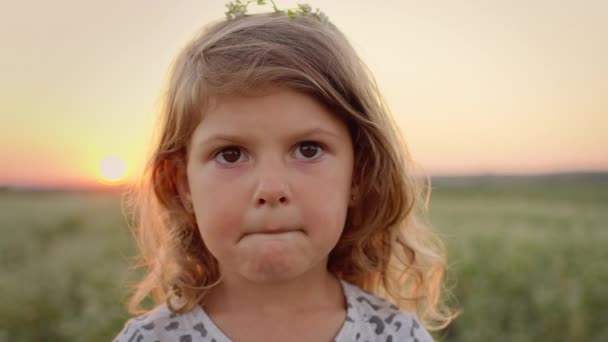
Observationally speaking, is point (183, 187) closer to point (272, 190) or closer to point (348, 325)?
point (272, 190)

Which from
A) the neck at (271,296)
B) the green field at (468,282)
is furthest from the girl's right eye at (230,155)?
the green field at (468,282)

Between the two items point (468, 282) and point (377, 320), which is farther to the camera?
point (468, 282)

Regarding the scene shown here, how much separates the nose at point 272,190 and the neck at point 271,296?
0.38 meters

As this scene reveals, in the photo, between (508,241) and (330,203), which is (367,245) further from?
(508,241)

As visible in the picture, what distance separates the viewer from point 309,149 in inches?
74.2

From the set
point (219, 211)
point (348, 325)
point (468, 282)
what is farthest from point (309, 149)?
point (468, 282)

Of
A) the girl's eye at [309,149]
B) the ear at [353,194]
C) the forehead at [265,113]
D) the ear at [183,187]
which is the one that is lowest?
the ear at [353,194]

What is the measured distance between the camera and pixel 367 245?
2469 mm

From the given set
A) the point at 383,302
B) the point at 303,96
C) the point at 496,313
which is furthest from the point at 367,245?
the point at 496,313

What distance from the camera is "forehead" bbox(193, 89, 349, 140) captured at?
5.92 ft

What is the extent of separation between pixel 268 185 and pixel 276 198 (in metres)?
0.04

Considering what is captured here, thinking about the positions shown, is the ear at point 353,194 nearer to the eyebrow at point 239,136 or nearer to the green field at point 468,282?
the eyebrow at point 239,136

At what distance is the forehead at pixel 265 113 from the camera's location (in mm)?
1806

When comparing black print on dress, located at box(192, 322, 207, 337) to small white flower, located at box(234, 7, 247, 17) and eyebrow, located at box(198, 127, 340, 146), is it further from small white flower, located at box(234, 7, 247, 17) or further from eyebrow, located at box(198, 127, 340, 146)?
small white flower, located at box(234, 7, 247, 17)
